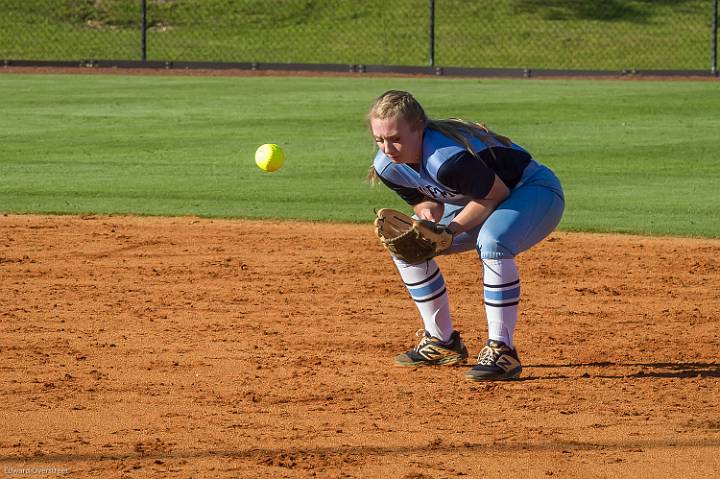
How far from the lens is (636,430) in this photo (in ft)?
15.8

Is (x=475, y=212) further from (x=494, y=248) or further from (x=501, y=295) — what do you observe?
(x=501, y=295)

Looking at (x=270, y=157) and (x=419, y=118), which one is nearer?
(x=419, y=118)

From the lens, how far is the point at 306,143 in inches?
574

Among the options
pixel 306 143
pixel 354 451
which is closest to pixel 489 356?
pixel 354 451

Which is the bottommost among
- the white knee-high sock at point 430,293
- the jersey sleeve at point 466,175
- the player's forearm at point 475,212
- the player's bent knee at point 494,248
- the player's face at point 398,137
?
the white knee-high sock at point 430,293

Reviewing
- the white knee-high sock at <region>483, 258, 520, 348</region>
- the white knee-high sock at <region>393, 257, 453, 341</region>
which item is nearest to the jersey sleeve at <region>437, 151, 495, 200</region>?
the white knee-high sock at <region>483, 258, 520, 348</region>

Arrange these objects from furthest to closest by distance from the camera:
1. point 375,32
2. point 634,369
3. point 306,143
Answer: point 375,32 → point 306,143 → point 634,369

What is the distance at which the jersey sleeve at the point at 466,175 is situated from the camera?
5230 mm

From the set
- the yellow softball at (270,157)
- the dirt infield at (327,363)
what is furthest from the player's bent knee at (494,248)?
the yellow softball at (270,157)

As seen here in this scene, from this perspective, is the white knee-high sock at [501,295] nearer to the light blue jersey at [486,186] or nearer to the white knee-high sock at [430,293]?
the light blue jersey at [486,186]

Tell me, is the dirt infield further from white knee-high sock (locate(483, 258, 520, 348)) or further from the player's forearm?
the player's forearm

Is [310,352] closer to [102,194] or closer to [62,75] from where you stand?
[102,194]

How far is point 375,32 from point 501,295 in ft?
86.4

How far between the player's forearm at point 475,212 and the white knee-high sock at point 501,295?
0.60 feet
